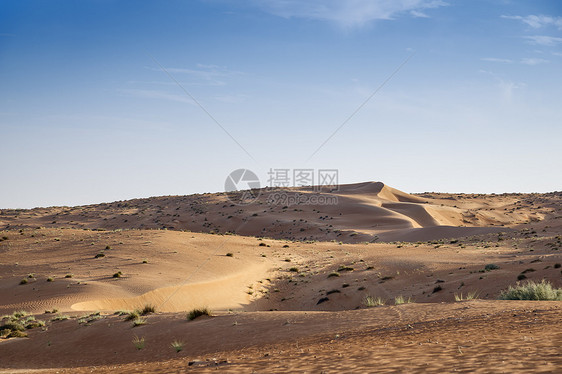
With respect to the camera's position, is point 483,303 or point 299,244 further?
point 299,244

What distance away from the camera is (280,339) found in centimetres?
1159

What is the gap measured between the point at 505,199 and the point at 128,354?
99.4 m

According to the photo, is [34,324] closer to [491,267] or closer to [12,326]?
[12,326]

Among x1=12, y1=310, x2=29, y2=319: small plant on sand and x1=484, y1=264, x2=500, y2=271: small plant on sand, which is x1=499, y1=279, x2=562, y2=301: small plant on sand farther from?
x1=12, y1=310, x2=29, y2=319: small plant on sand

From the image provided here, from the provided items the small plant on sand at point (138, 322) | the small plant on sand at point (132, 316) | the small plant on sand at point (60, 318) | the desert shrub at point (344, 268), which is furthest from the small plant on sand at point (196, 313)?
the desert shrub at point (344, 268)

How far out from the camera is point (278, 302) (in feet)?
78.0

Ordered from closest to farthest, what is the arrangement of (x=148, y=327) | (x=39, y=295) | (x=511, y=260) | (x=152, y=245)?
1. (x=148, y=327)
2. (x=39, y=295)
3. (x=511, y=260)
4. (x=152, y=245)

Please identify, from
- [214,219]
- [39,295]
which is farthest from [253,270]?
[214,219]

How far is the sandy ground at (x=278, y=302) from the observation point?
8.85 meters

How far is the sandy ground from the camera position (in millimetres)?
8852

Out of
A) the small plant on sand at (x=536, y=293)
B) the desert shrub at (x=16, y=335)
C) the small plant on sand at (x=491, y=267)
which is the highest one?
the small plant on sand at (x=536, y=293)

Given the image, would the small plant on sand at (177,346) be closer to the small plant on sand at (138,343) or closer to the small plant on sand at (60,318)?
the small plant on sand at (138,343)

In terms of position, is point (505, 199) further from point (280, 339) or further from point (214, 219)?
point (280, 339)

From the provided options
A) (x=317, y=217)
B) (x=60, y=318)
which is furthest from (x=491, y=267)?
(x=317, y=217)
